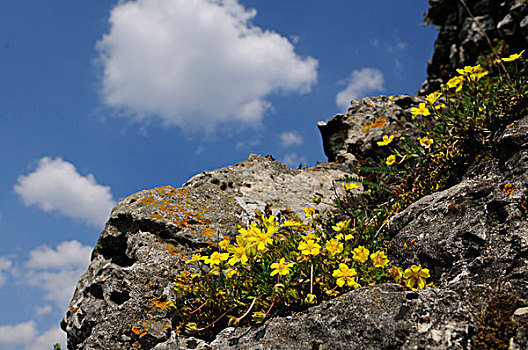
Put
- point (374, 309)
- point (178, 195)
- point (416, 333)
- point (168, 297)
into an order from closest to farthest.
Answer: point (416, 333) < point (374, 309) < point (168, 297) < point (178, 195)

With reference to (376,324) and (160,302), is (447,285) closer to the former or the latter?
(376,324)

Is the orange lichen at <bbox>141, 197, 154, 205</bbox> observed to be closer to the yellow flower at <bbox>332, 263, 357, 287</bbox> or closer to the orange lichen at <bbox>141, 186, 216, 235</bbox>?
the orange lichen at <bbox>141, 186, 216, 235</bbox>

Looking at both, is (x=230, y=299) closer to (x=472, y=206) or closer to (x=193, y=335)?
(x=193, y=335)

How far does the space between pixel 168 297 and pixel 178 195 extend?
1315 mm

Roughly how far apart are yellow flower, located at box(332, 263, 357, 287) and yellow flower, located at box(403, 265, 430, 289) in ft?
1.26

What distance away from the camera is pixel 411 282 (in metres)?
2.75

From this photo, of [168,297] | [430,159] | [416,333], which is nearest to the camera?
[416,333]

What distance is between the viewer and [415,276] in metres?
2.74

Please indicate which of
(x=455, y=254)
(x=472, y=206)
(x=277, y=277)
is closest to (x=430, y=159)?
(x=472, y=206)

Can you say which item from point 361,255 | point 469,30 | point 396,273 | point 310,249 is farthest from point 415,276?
point 469,30

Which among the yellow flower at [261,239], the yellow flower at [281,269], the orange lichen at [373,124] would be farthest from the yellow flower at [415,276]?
the orange lichen at [373,124]

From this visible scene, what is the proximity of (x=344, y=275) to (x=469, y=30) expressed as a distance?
1094 cm

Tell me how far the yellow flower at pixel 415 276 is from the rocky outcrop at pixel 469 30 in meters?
6.26

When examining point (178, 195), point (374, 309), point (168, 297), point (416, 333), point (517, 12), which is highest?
point (517, 12)
